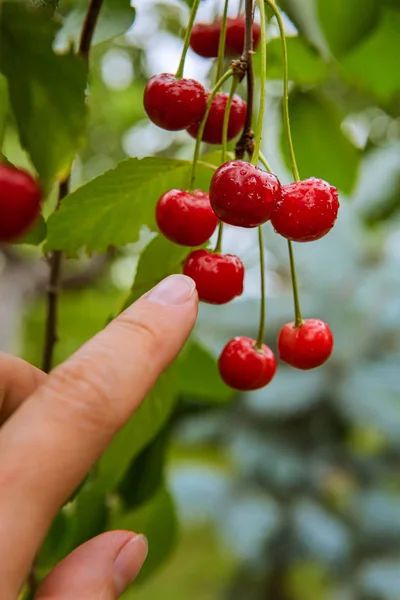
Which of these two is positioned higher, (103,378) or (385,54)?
(385,54)

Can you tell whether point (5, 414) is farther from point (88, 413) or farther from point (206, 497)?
point (206, 497)

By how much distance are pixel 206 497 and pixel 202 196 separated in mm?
2400

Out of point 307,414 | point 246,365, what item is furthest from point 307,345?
point 307,414

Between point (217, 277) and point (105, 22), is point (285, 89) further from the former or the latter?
point (105, 22)

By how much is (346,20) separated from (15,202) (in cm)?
46

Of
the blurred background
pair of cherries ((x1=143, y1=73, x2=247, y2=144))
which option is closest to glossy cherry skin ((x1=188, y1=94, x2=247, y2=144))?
pair of cherries ((x1=143, y1=73, x2=247, y2=144))

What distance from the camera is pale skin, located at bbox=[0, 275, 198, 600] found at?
397mm

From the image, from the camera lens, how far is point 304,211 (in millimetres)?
490

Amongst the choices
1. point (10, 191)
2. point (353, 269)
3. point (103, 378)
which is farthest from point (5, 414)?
point (353, 269)

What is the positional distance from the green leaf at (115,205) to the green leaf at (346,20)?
176 millimetres

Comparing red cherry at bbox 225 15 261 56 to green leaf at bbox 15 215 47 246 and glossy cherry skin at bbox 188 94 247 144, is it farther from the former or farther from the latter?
green leaf at bbox 15 215 47 246

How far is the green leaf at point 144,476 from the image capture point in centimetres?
88

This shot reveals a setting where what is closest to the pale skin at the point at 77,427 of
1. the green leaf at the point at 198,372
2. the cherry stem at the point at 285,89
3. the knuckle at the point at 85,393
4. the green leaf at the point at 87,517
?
the knuckle at the point at 85,393

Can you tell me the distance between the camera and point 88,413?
1.39 feet
